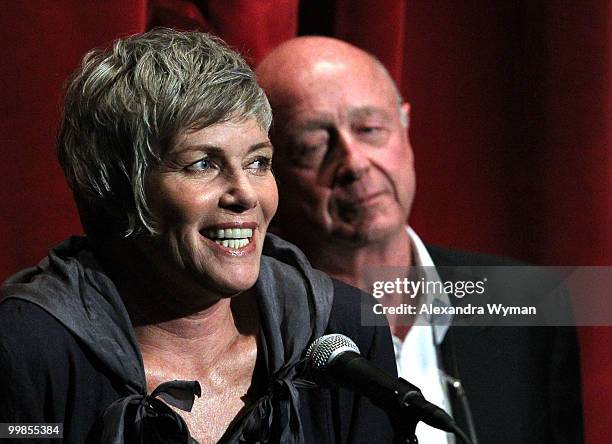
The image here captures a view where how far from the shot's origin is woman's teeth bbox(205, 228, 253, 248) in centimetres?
117

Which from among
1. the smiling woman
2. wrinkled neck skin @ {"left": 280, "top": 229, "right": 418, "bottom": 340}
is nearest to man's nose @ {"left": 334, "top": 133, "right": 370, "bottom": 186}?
wrinkled neck skin @ {"left": 280, "top": 229, "right": 418, "bottom": 340}

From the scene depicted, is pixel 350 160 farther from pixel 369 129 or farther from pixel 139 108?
pixel 139 108

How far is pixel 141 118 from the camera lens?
3.74 ft

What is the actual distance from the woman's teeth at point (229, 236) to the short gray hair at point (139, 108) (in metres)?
0.07

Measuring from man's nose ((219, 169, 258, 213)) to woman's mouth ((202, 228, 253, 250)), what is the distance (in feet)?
0.08

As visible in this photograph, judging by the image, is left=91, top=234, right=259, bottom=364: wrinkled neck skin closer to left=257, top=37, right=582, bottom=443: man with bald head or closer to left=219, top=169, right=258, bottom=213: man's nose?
left=219, top=169, right=258, bottom=213: man's nose

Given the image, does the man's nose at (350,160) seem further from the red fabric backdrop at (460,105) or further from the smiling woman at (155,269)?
the smiling woman at (155,269)

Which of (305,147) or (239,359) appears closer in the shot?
(239,359)

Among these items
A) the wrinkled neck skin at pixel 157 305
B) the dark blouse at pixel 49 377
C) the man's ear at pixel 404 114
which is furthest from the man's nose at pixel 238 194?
the man's ear at pixel 404 114

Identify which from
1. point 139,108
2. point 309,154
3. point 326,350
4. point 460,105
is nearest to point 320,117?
point 309,154

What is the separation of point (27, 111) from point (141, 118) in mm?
537

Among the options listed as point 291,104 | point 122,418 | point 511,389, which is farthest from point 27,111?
point 511,389

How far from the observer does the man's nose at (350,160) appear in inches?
62.9

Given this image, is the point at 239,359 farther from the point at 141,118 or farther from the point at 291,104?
the point at 291,104
